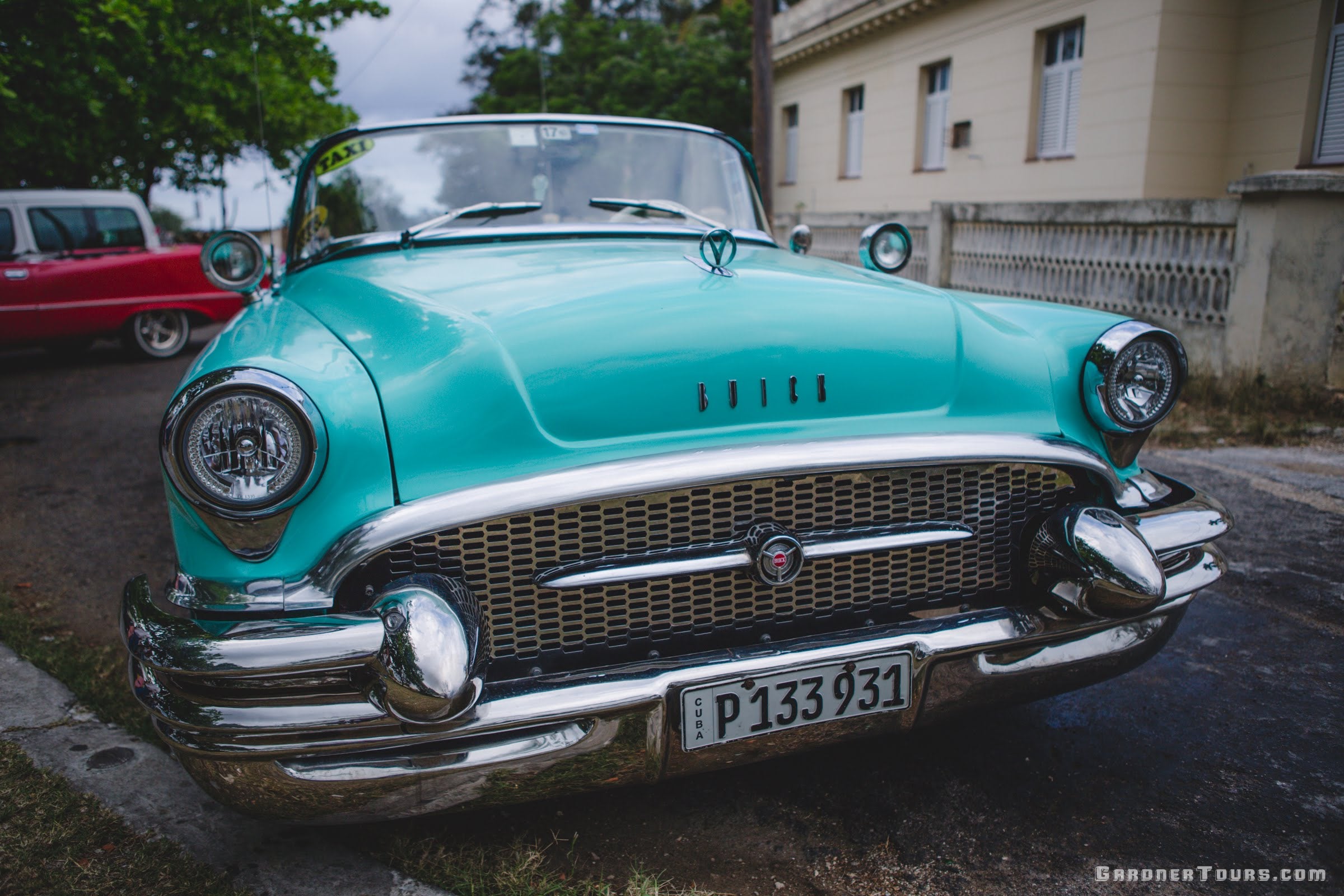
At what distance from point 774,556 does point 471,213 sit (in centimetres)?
146

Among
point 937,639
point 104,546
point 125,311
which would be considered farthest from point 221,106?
point 937,639

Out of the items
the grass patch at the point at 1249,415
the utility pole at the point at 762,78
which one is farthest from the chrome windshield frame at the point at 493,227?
the utility pole at the point at 762,78

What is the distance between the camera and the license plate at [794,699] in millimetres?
1579

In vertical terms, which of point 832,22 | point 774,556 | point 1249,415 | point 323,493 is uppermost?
point 832,22

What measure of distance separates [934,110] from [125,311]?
1016 centimetres

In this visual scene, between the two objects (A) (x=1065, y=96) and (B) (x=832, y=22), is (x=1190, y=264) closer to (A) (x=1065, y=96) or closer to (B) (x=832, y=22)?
(A) (x=1065, y=96)

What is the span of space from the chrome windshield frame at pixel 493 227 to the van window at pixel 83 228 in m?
6.99

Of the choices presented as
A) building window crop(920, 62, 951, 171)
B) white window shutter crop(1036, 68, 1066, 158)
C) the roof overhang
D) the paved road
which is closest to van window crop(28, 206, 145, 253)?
the paved road

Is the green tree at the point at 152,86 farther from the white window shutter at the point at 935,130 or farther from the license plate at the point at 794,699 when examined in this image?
the white window shutter at the point at 935,130

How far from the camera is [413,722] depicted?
145cm

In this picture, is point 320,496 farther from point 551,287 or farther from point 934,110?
point 934,110

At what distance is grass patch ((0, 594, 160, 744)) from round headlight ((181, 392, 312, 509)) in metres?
1.05

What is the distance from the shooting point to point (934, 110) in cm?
1288

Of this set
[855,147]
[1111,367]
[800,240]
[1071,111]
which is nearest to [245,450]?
[1111,367]
